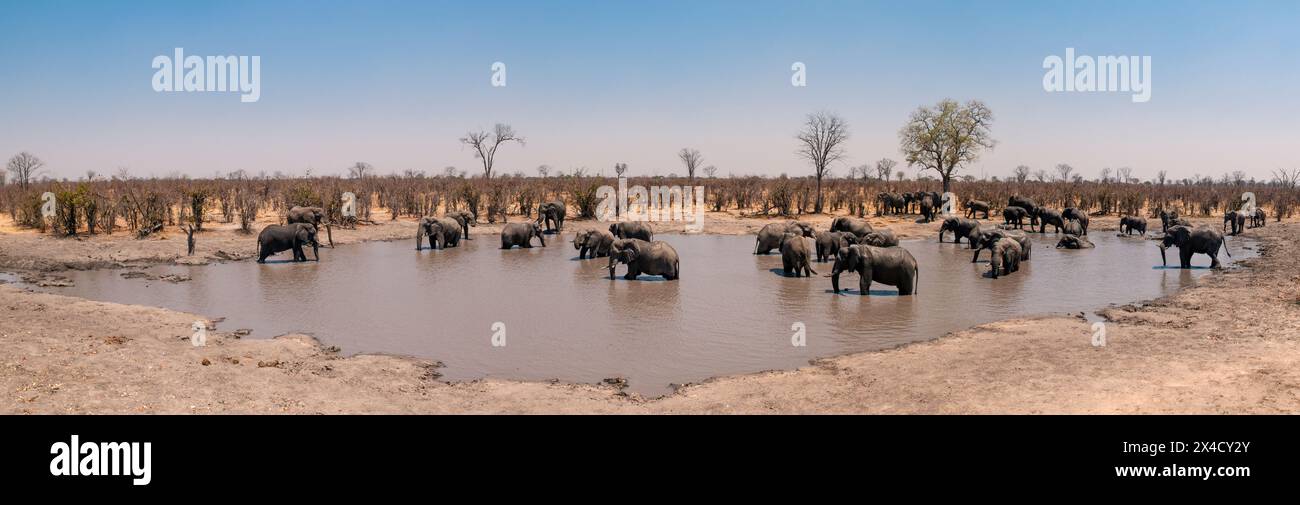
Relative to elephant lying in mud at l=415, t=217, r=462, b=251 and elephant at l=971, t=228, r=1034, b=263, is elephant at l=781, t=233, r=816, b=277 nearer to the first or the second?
elephant at l=971, t=228, r=1034, b=263

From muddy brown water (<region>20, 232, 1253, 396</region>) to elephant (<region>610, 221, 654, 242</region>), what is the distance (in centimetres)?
278

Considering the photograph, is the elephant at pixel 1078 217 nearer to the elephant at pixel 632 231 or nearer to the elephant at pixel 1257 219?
the elephant at pixel 1257 219

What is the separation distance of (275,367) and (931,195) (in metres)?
35.1

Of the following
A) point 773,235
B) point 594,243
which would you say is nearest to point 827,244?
point 773,235

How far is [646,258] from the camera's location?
1844 centimetres

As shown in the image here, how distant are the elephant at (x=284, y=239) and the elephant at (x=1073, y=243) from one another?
25526 mm

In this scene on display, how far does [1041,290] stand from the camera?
16859mm

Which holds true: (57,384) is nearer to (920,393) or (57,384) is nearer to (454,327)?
(454,327)

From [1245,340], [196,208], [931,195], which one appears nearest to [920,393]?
[1245,340]

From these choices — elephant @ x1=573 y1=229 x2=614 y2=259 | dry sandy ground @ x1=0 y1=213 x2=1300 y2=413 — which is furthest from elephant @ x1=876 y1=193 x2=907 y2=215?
dry sandy ground @ x1=0 y1=213 x2=1300 y2=413

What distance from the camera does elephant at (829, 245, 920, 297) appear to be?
1583 centimetres

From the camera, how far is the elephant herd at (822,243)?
16.0 meters

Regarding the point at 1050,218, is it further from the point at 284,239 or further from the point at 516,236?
the point at 284,239
